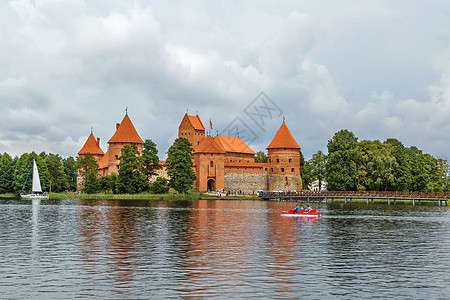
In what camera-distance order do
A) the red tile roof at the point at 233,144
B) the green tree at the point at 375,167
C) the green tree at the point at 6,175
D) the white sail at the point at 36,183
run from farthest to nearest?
the red tile roof at the point at 233,144 < the green tree at the point at 6,175 < the white sail at the point at 36,183 < the green tree at the point at 375,167

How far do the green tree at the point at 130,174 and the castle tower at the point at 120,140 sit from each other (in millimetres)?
14964

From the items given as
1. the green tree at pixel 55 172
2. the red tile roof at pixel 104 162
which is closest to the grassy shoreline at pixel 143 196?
the green tree at pixel 55 172

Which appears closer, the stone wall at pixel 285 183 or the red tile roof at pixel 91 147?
the stone wall at pixel 285 183

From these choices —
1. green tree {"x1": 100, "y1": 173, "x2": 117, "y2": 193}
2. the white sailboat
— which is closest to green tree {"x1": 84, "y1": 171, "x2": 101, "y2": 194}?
green tree {"x1": 100, "y1": 173, "x2": 117, "y2": 193}

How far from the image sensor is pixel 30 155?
81.4 metres

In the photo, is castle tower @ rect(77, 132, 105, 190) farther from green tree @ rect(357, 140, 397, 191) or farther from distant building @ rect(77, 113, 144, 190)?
green tree @ rect(357, 140, 397, 191)

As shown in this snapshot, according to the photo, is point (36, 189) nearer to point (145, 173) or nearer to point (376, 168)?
point (145, 173)

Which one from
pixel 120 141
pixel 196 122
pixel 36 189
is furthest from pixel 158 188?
pixel 196 122

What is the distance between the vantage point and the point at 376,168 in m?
70.4

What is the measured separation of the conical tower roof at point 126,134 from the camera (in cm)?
8300

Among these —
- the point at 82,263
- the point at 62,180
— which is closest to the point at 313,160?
the point at 62,180

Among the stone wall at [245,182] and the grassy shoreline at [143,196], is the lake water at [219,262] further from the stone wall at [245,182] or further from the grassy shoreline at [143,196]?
the stone wall at [245,182]

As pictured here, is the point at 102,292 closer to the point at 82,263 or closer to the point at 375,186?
the point at 82,263

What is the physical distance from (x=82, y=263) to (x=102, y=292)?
13.4 feet
